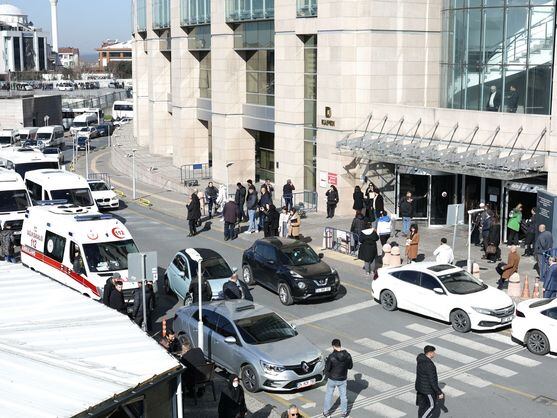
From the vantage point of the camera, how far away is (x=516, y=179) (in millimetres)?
30922

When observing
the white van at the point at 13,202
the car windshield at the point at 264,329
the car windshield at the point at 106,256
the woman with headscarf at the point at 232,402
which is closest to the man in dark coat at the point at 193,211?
the white van at the point at 13,202

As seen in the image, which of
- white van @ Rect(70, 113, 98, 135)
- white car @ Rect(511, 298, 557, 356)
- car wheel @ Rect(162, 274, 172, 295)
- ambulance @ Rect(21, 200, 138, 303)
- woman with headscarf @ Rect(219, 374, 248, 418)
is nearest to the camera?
woman with headscarf @ Rect(219, 374, 248, 418)

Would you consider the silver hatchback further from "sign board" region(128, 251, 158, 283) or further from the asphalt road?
"sign board" region(128, 251, 158, 283)

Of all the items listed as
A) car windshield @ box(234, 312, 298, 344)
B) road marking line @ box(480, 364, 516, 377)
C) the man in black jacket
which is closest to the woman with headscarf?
car windshield @ box(234, 312, 298, 344)

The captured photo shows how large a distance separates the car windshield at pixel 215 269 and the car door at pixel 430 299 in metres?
5.44

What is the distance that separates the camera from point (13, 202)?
33.3m

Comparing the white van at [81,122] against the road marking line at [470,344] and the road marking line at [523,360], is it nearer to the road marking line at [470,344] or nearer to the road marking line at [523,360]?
the road marking line at [470,344]

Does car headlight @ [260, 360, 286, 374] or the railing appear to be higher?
the railing

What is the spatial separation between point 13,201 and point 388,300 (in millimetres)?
16781

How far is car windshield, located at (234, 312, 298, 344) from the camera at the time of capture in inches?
723

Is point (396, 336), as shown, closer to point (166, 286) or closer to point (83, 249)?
point (166, 286)

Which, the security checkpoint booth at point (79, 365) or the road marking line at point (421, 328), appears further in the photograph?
the road marking line at point (421, 328)

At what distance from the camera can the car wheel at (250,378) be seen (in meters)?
17.8

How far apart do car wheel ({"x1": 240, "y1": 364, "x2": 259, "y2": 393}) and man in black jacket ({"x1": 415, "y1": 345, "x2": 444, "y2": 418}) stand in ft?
11.6
